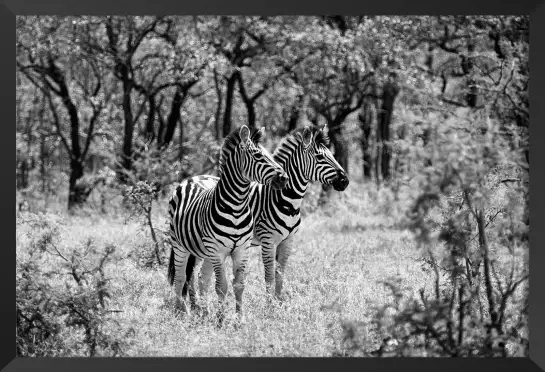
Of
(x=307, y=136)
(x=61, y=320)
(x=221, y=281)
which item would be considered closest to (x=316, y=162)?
(x=307, y=136)

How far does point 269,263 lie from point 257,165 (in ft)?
3.90

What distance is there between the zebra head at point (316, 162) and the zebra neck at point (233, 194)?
3.15 ft

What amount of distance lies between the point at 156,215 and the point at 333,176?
4.72 m

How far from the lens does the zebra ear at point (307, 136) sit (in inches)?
311

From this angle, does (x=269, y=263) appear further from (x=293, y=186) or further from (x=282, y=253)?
(x=293, y=186)


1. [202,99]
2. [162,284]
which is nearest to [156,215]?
[162,284]

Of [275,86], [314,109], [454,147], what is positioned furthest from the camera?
[275,86]

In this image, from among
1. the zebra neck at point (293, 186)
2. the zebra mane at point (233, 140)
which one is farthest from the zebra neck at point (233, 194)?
the zebra neck at point (293, 186)

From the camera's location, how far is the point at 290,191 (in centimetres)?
802

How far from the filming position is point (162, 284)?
8727mm

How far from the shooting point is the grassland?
6875mm

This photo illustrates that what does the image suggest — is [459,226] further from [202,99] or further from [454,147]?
[202,99]
